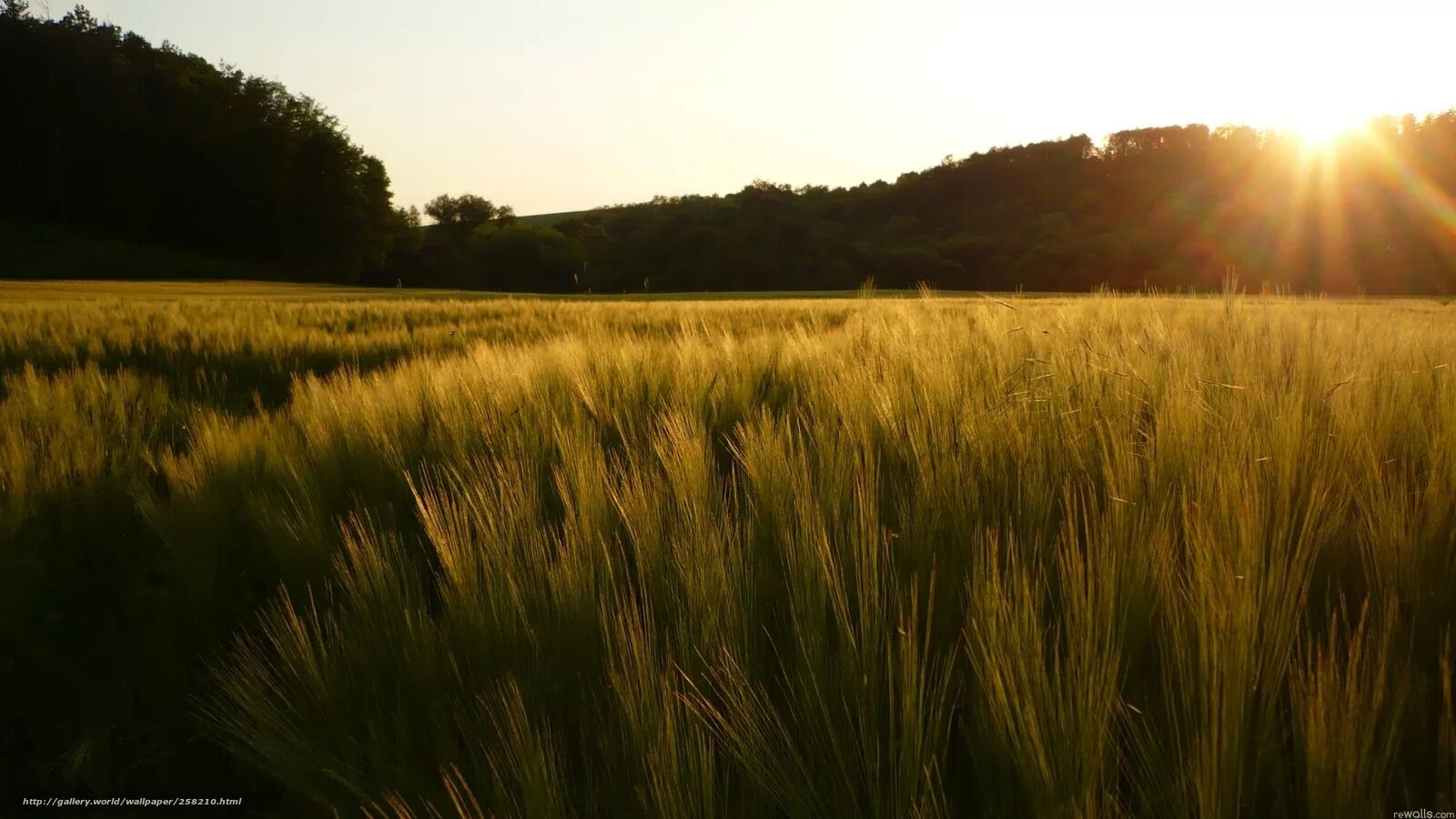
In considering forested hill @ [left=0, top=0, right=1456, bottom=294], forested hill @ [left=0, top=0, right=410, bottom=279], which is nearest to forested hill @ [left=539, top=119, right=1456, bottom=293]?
forested hill @ [left=0, top=0, right=1456, bottom=294]

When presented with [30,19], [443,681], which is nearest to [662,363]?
[443,681]

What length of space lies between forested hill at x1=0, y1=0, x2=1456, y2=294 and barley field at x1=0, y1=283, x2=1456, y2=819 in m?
30.5

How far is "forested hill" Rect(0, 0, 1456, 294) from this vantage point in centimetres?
3300

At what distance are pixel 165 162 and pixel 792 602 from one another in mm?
50147

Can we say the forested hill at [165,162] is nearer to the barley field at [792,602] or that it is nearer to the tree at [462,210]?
the tree at [462,210]

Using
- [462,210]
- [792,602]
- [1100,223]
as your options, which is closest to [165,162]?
[462,210]

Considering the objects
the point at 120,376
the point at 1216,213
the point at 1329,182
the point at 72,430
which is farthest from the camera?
the point at 1216,213

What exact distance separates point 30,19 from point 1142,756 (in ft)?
196

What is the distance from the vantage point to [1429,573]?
2.64ft

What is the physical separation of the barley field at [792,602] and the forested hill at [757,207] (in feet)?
99.9

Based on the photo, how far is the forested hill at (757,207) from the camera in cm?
3300

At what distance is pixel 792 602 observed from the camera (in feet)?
2.60

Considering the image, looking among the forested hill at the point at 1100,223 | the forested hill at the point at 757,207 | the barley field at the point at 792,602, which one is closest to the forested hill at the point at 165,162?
the forested hill at the point at 757,207

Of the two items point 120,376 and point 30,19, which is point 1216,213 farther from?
point 30,19
